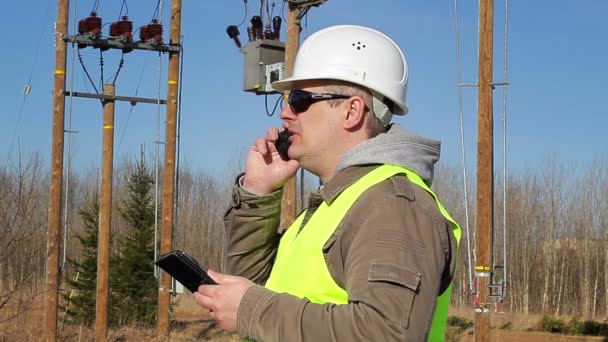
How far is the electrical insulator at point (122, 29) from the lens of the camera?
17047 millimetres

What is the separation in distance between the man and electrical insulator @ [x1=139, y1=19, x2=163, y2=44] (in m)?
14.8

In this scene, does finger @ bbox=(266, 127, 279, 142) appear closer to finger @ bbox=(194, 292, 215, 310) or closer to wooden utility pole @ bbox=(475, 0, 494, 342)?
finger @ bbox=(194, 292, 215, 310)

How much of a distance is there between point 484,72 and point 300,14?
3039mm

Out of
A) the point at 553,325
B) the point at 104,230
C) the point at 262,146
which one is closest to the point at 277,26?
the point at 104,230

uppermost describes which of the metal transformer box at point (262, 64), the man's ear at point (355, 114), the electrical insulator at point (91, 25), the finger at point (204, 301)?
the electrical insulator at point (91, 25)

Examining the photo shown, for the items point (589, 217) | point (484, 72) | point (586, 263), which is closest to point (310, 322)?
point (484, 72)

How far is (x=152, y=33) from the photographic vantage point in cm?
1762

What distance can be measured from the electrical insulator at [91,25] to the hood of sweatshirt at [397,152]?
1464 cm

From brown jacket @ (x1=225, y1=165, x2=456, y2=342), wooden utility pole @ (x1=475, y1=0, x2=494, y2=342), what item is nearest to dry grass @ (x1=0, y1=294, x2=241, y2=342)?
wooden utility pole @ (x1=475, y1=0, x2=494, y2=342)

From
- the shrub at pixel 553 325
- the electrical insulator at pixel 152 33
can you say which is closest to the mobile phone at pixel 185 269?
the electrical insulator at pixel 152 33

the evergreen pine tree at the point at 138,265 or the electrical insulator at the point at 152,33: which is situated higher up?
the electrical insulator at the point at 152,33

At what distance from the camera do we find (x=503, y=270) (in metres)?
15.1

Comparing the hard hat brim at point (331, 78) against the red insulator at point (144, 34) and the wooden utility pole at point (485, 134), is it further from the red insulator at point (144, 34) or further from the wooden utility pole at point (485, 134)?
the red insulator at point (144, 34)

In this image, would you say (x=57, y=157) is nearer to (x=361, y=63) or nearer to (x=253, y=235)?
(x=253, y=235)
